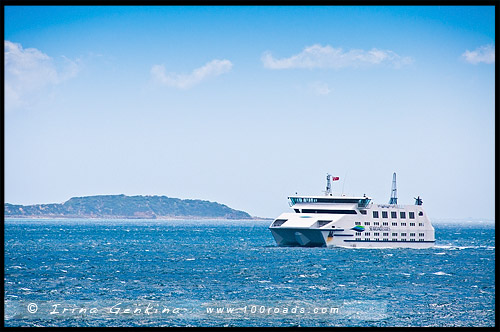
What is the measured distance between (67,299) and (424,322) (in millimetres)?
20335

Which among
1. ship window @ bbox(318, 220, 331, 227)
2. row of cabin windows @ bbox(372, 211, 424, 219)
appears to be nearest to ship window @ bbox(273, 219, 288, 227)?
ship window @ bbox(318, 220, 331, 227)

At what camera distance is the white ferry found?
83.3 metres

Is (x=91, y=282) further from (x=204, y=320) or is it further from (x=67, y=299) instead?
(x=204, y=320)

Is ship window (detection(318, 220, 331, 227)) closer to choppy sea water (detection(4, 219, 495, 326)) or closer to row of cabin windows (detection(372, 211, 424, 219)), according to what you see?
choppy sea water (detection(4, 219, 495, 326))

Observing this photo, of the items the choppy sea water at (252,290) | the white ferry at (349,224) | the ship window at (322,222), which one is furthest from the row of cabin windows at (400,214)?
the ship window at (322,222)

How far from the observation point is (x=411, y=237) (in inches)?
Answer: 3519

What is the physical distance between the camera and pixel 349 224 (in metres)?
84.4

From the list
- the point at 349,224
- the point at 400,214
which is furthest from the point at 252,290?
the point at 400,214

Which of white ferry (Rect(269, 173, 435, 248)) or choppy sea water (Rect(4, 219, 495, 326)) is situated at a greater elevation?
white ferry (Rect(269, 173, 435, 248))

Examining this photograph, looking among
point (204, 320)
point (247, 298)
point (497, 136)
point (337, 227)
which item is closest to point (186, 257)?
point (337, 227)

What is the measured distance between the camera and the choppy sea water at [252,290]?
40844 mm

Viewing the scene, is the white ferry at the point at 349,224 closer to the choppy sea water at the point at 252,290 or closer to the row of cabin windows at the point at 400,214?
the row of cabin windows at the point at 400,214

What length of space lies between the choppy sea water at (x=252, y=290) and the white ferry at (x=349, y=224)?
6.56ft

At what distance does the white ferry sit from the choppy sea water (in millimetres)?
2000
